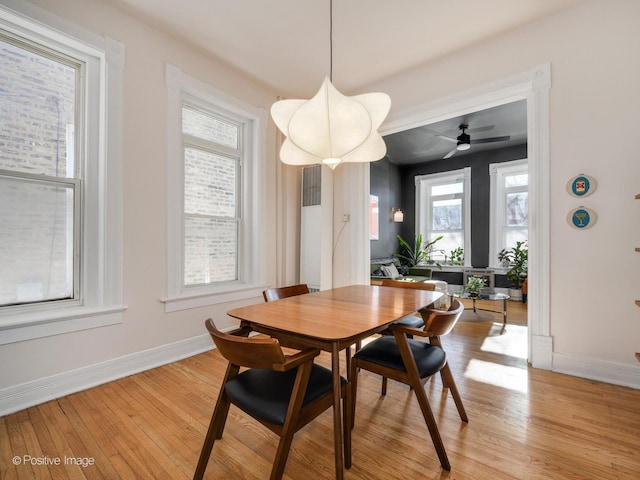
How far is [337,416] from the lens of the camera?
1251 millimetres

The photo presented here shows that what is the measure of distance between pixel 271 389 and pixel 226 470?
1.76 ft

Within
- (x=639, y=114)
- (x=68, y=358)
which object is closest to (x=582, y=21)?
(x=639, y=114)

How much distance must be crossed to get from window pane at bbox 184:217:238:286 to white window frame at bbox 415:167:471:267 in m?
5.14

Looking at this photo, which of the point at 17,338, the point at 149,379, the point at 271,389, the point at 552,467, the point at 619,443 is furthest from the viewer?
the point at 149,379

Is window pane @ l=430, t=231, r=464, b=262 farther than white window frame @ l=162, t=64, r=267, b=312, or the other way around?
window pane @ l=430, t=231, r=464, b=262

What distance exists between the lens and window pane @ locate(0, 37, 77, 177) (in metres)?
2.09

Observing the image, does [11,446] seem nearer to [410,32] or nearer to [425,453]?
[425,453]

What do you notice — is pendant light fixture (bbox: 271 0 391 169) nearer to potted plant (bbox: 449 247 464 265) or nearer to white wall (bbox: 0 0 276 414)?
white wall (bbox: 0 0 276 414)

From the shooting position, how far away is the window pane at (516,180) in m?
6.08

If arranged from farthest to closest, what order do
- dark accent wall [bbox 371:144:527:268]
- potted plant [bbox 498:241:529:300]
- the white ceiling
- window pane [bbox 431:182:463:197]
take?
1. window pane [bbox 431:182:463:197]
2. dark accent wall [bbox 371:144:527:268]
3. potted plant [bbox 498:241:529:300]
4. the white ceiling

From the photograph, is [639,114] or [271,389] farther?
[639,114]

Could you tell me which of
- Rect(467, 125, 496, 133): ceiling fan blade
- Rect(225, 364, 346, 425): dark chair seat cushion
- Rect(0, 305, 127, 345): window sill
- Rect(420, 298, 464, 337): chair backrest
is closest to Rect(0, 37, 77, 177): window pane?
Rect(0, 305, 127, 345): window sill

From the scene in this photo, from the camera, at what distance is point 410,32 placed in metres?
2.75

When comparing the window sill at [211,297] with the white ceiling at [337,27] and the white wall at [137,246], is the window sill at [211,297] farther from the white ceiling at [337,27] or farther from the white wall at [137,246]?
the white ceiling at [337,27]
